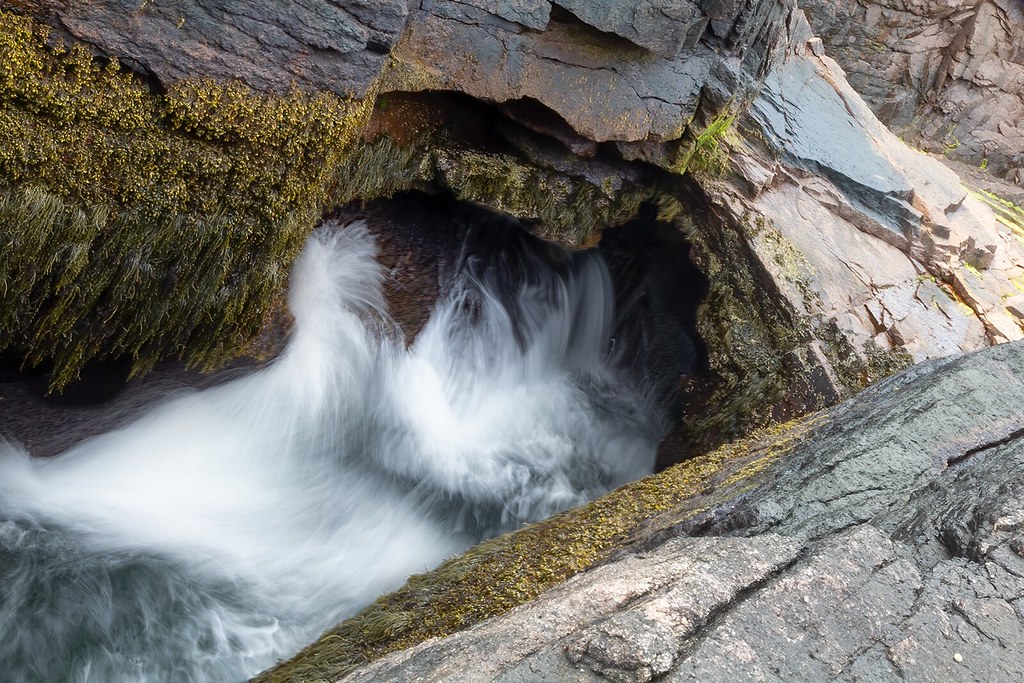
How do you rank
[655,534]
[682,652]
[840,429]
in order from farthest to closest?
[840,429]
[655,534]
[682,652]

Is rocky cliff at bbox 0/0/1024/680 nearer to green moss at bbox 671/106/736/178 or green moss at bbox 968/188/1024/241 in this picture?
green moss at bbox 671/106/736/178

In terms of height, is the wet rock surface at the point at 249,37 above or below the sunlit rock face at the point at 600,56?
below

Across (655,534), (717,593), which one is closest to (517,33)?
(655,534)

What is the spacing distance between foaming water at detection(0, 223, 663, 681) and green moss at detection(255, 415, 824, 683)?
72 centimetres

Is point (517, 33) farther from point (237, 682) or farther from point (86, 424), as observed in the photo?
point (237, 682)

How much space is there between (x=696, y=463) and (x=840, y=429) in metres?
0.84

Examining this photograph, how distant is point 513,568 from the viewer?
341 cm

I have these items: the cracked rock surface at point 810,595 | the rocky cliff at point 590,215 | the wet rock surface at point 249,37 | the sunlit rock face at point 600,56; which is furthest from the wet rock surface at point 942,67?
the cracked rock surface at point 810,595

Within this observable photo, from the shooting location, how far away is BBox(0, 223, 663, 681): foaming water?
3.95 meters

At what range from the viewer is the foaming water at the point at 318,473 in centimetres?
395

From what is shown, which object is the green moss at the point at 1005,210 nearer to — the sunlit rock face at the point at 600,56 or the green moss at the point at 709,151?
the green moss at the point at 709,151

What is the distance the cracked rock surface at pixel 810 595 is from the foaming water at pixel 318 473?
172cm

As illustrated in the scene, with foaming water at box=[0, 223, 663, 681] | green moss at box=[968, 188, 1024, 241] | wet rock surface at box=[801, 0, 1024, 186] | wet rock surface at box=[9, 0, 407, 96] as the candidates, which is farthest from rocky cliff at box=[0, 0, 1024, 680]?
wet rock surface at box=[801, 0, 1024, 186]

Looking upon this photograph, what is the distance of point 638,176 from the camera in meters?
Result: 6.08
